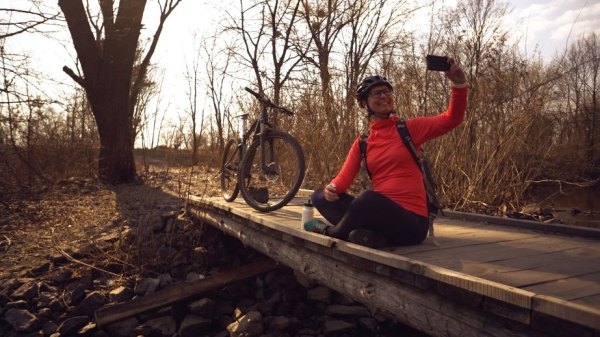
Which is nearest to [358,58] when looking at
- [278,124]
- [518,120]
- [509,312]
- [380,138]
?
[278,124]

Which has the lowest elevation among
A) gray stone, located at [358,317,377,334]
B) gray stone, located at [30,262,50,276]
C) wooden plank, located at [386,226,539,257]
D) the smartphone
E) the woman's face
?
gray stone, located at [358,317,377,334]

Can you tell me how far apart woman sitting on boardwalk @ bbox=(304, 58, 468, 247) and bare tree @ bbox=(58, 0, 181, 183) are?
7.24 metres

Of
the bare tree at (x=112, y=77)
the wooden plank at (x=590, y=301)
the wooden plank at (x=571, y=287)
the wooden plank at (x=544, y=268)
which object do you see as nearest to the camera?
the wooden plank at (x=590, y=301)

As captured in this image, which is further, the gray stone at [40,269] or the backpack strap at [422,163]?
the gray stone at [40,269]

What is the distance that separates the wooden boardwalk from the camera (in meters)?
1.74

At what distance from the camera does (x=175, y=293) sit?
441 cm

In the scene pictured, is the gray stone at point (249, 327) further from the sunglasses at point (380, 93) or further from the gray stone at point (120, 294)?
the sunglasses at point (380, 93)

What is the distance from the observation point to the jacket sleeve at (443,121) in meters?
2.65

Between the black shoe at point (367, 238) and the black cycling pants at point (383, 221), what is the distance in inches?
1.8

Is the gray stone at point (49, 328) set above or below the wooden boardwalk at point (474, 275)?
below

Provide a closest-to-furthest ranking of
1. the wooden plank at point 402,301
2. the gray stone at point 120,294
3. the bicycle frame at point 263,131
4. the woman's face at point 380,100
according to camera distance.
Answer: the wooden plank at point 402,301
the woman's face at point 380,100
the gray stone at point 120,294
the bicycle frame at point 263,131

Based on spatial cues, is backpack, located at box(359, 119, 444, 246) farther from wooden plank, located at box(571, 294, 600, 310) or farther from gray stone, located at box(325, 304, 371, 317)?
gray stone, located at box(325, 304, 371, 317)

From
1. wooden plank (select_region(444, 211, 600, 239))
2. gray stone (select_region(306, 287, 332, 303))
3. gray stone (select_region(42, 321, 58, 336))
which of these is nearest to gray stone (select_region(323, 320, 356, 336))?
gray stone (select_region(306, 287, 332, 303))

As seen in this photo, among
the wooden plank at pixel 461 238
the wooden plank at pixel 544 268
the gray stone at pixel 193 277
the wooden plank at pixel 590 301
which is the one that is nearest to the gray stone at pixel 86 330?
the gray stone at pixel 193 277
